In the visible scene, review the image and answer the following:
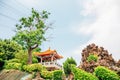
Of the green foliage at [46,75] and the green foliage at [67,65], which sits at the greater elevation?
the green foliage at [67,65]

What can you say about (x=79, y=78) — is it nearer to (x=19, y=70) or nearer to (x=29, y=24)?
(x=19, y=70)

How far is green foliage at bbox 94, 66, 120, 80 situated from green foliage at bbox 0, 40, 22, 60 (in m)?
24.8

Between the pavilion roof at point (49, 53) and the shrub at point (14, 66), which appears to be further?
the pavilion roof at point (49, 53)

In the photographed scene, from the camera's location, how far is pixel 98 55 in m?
29.7

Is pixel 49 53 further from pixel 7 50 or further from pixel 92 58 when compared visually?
pixel 92 58

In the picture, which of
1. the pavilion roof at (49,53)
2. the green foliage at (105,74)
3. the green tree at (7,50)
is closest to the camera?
the green foliage at (105,74)

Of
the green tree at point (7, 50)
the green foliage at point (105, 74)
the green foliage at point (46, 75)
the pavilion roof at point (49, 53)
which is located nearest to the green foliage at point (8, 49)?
the green tree at point (7, 50)

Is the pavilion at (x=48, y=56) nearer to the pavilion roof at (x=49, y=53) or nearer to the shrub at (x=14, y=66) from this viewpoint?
the pavilion roof at (x=49, y=53)

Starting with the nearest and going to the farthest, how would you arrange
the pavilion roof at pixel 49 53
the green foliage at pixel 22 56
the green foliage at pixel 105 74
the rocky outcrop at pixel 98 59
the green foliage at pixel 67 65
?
the green foliage at pixel 105 74
the rocky outcrop at pixel 98 59
the green foliage at pixel 67 65
the green foliage at pixel 22 56
the pavilion roof at pixel 49 53

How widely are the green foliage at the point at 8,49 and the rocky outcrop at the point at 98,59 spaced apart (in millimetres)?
19878

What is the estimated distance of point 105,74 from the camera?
24406 millimetres

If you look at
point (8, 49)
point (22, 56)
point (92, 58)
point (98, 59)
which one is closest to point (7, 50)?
point (8, 49)

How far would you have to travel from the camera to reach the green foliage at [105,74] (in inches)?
954

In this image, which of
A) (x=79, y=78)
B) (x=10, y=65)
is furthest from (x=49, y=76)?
(x=79, y=78)
